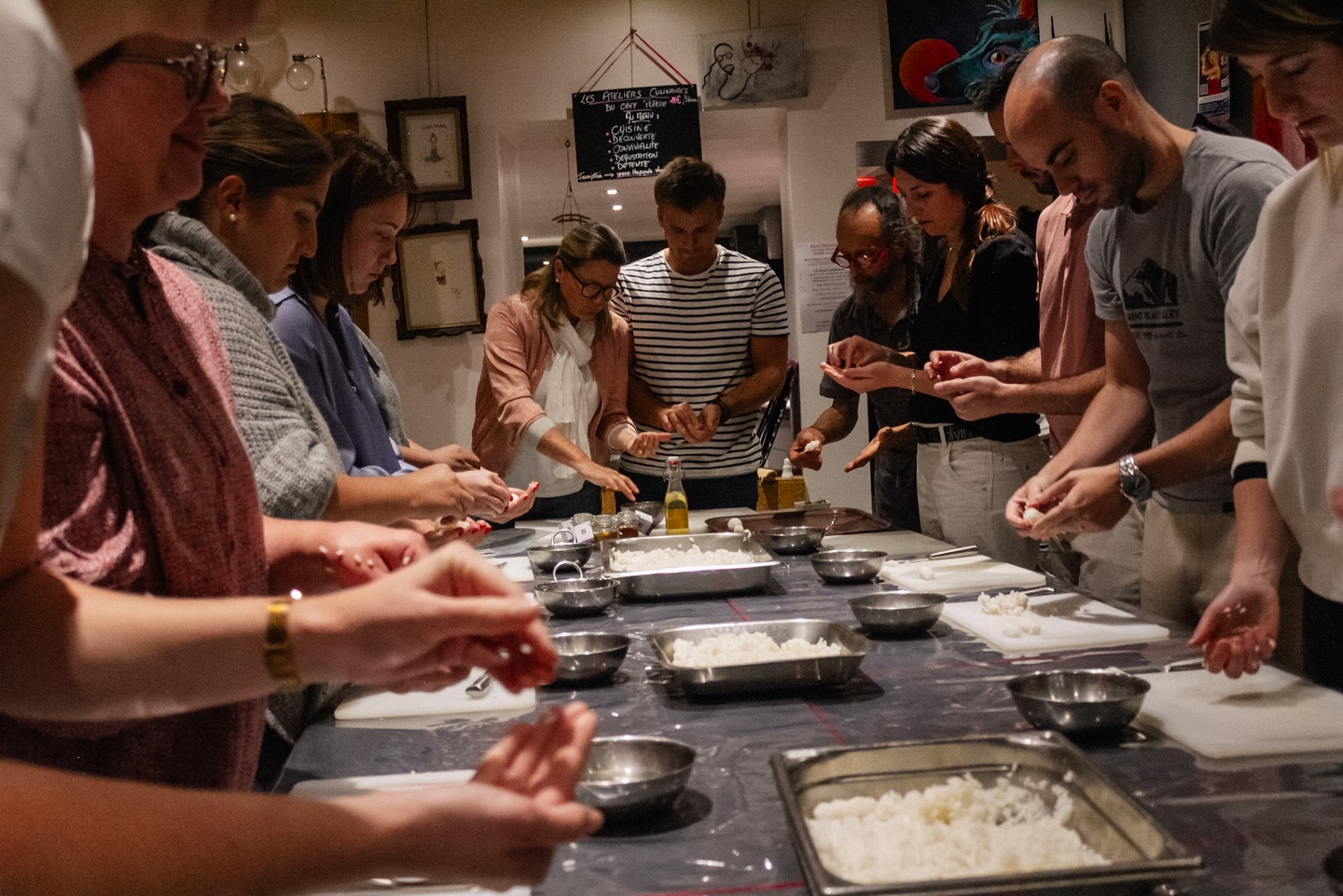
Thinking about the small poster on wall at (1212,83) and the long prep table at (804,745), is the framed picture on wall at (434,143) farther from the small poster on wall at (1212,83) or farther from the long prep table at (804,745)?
the long prep table at (804,745)

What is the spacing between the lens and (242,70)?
4.70m

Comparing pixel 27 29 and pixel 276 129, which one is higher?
pixel 276 129

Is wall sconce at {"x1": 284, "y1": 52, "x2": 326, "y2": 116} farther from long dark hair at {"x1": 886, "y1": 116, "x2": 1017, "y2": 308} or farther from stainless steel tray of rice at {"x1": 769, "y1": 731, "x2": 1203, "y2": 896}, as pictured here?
stainless steel tray of rice at {"x1": 769, "y1": 731, "x2": 1203, "y2": 896}

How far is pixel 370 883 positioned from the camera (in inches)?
38.5

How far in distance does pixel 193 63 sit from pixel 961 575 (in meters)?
1.83

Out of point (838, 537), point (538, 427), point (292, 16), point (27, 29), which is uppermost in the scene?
point (292, 16)

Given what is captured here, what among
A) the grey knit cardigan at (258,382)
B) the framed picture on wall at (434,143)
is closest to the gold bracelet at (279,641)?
the grey knit cardigan at (258,382)

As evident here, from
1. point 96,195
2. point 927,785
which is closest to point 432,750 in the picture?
point 927,785

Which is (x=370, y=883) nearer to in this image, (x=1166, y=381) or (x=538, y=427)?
(x=1166, y=381)

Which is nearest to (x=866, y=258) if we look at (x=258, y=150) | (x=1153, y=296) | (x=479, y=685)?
(x=1153, y=296)

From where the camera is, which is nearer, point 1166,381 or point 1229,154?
point 1229,154

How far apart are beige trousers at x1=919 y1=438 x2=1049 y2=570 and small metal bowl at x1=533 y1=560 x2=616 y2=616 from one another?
139cm

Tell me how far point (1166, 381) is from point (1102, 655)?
2.65ft

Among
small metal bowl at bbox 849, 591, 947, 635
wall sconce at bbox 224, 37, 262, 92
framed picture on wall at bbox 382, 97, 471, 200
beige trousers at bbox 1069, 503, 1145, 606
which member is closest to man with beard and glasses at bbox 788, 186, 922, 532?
beige trousers at bbox 1069, 503, 1145, 606
